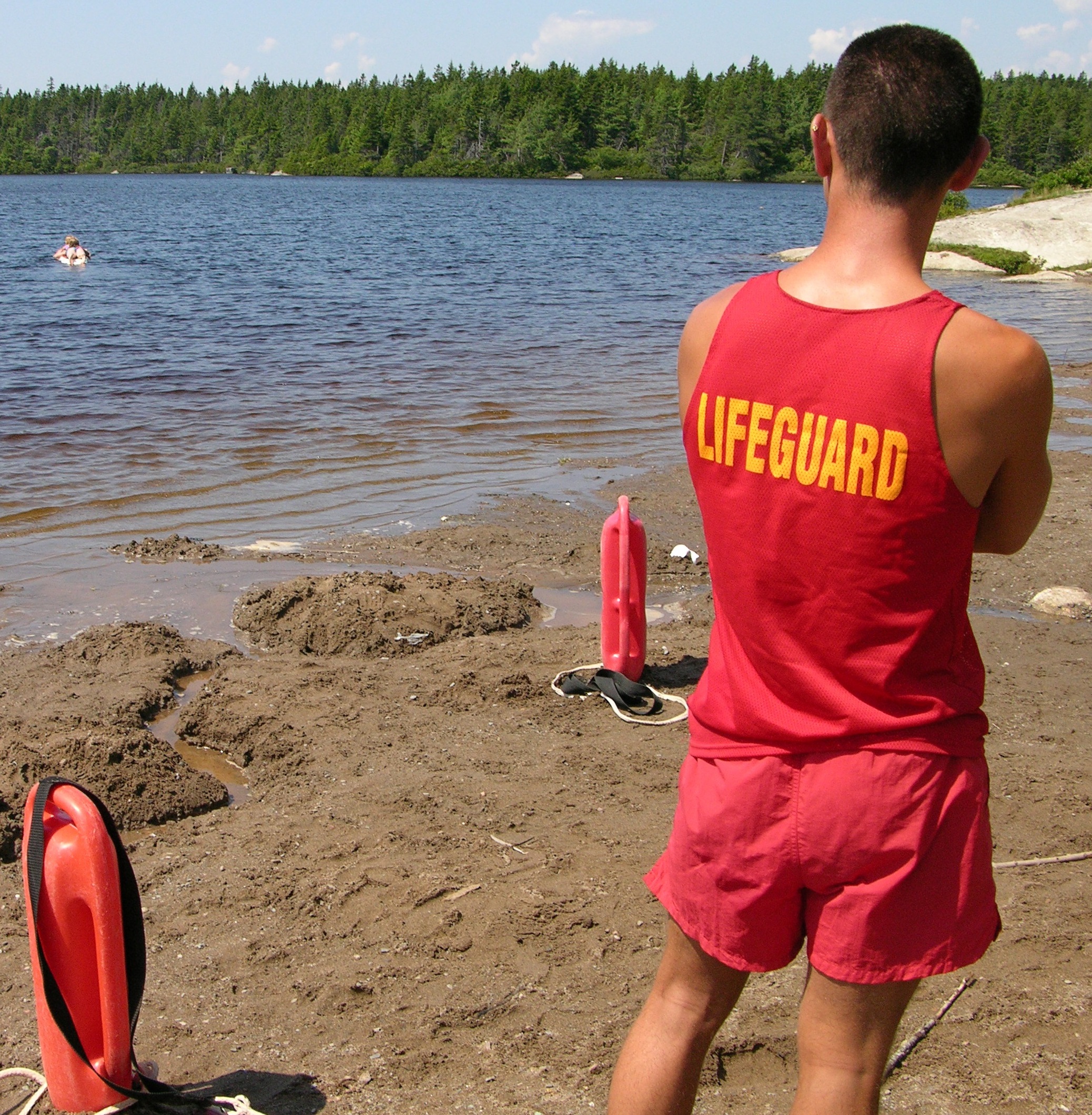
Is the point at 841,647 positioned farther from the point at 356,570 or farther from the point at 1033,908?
the point at 356,570

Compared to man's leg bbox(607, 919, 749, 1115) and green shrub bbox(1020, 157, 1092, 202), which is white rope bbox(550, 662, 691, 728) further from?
green shrub bbox(1020, 157, 1092, 202)

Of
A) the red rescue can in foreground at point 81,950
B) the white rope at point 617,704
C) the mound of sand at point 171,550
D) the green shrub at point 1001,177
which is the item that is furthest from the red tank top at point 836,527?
the green shrub at point 1001,177

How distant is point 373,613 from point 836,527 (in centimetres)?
482

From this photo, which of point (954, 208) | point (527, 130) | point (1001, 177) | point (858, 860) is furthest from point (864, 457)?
point (527, 130)

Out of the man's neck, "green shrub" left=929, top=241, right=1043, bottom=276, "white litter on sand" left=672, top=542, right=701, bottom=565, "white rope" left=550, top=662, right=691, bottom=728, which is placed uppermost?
"green shrub" left=929, top=241, right=1043, bottom=276

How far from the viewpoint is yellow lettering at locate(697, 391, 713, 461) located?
1877 mm

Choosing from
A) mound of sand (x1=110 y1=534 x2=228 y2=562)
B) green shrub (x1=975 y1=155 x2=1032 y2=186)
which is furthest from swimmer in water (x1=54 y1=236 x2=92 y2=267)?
green shrub (x1=975 y1=155 x2=1032 y2=186)

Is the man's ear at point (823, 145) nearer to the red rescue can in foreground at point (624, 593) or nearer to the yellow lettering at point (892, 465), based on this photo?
the yellow lettering at point (892, 465)

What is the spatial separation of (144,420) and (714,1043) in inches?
475

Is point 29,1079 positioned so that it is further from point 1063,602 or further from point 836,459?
point 1063,602

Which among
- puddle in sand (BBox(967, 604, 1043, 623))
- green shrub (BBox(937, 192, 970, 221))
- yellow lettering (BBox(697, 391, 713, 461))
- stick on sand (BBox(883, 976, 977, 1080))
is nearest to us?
yellow lettering (BBox(697, 391, 713, 461))

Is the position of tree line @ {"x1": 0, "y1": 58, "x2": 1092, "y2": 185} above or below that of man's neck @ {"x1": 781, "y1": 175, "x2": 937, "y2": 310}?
above

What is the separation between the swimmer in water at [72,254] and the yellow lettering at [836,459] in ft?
119

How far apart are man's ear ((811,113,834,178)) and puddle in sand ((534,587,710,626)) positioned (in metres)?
4.84
